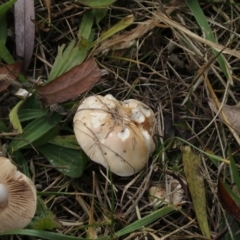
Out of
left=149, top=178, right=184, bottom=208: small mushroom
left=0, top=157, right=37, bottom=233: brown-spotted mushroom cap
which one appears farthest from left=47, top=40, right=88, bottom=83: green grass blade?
left=149, top=178, right=184, bottom=208: small mushroom

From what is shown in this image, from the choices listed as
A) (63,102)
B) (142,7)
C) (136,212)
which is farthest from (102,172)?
(142,7)

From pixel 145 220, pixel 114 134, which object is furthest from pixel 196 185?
pixel 114 134

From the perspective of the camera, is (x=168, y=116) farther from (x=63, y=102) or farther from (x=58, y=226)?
(x=58, y=226)

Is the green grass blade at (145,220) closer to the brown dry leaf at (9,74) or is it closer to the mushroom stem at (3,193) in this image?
the mushroom stem at (3,193)

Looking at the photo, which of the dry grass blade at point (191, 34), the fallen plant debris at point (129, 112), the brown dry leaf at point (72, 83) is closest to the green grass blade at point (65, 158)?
the fallen plant debris at point (129, 112)

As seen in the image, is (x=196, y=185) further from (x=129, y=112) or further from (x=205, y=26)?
(x=205, y=26)

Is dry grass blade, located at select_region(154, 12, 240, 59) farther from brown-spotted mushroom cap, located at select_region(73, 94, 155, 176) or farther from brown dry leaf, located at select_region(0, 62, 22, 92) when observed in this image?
brown dry leaf, located at select_region(0, 62, 22, 92)
